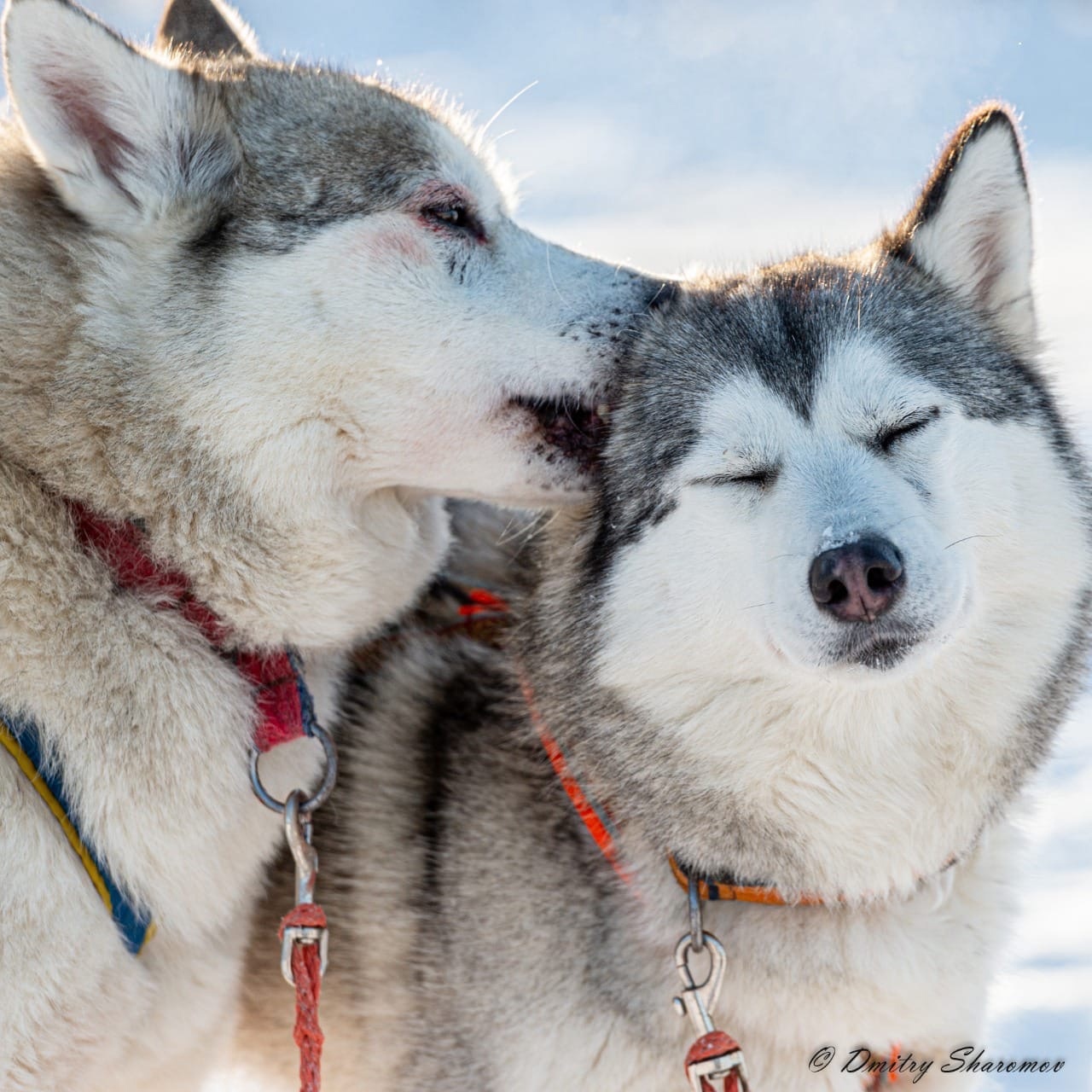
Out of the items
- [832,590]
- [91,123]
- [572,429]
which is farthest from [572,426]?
[91,123]

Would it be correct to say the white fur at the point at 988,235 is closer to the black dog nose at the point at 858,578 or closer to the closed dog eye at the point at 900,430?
the closed dog eye at the point at 900,430

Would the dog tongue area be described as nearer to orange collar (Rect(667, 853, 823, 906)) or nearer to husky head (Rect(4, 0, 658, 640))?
husky head (Rect(4, 0, 658, 640))

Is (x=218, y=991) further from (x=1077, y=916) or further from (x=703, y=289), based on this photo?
(x=1077, y=916)

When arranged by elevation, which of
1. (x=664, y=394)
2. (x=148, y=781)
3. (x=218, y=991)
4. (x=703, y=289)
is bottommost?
(x=218, y=991)

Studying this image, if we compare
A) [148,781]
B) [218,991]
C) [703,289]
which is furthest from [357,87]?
[218,991]

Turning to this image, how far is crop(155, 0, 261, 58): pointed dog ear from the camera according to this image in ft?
10.4

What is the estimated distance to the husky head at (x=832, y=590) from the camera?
6.82ft

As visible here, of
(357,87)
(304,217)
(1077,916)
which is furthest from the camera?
(1077,916)

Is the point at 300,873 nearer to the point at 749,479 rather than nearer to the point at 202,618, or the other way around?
the point at 202,618

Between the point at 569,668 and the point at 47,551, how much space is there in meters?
1.07

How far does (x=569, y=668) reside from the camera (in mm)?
2475

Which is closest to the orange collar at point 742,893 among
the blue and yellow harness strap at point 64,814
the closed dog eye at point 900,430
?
the closed dog eye at point 900,430

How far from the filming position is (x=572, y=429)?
254cm

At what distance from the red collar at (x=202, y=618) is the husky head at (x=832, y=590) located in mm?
577
